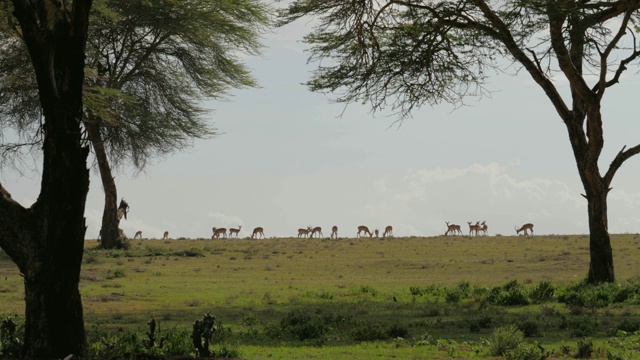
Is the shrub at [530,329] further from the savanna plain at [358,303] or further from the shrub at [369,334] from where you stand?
the shrub at [369,334]

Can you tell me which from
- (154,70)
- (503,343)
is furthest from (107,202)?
(503,343)

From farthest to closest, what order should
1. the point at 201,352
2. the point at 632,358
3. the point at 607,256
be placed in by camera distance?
the point at 607,256
the point at 632,358
the point at 201,352

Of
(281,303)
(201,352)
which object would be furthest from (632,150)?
(201,352)

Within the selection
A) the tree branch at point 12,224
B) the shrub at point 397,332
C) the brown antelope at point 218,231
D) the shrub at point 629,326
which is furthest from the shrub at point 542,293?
the brown antelope at point 218,231

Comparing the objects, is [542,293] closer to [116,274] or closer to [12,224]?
[12,224]

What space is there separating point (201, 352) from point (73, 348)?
169 cm

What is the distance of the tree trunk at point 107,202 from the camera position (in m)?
39.4

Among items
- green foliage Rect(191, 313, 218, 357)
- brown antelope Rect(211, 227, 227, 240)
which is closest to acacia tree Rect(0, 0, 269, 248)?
brown antelope Rect(211, 227, 227, 240)

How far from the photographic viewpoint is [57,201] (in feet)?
35.7

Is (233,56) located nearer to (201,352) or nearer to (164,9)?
(164,9)

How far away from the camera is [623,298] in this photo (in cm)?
2012

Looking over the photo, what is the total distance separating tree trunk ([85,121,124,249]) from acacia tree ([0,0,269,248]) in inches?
1.7

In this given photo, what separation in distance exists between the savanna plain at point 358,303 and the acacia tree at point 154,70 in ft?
16.7

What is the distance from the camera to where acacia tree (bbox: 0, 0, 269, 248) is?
130 ft
